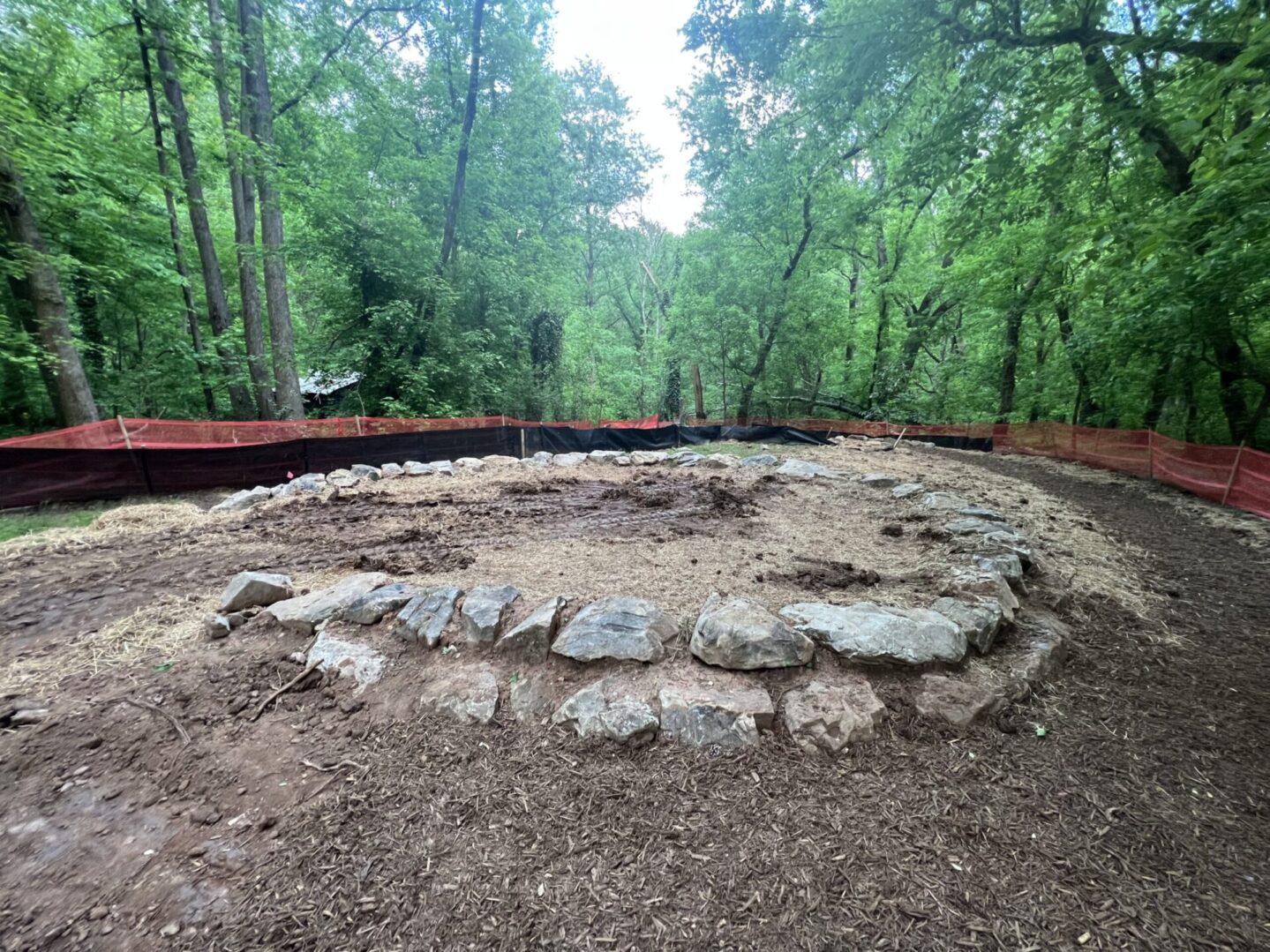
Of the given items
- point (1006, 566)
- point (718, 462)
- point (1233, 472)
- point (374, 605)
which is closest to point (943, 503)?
point (1006, 566)

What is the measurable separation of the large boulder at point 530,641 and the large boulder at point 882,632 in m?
1.20

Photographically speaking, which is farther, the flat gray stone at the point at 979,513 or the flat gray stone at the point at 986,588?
the flat gray stone at the point at 979,513

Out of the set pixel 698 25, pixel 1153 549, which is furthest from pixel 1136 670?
pixel 698 25

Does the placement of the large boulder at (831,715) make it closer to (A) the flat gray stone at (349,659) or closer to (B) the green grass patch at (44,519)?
(A) the flat gray stone at (349,659)

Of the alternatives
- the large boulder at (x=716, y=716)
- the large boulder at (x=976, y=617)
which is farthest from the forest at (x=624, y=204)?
the large boulder at (x=716, y=716)

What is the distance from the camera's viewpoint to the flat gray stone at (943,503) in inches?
181

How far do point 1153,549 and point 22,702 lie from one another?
7791 millimetres

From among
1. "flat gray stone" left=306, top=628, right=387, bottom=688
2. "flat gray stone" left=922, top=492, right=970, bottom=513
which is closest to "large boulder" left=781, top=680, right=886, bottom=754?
"flat gray stone" left=306, top=628, right=387, bottom=688

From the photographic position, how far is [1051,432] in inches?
437

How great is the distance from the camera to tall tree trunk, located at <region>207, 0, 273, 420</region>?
8727 mm

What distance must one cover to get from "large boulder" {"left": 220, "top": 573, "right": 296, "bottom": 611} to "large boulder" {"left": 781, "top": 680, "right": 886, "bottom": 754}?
2982mm

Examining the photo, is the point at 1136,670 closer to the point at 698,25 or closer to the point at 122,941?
the point at 122,941

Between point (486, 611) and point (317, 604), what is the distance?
1058mm

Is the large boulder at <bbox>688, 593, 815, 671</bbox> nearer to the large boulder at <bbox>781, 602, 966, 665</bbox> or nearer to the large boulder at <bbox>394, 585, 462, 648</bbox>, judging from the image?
the large boulder at <bbox>781, 602, 966, 665</bbox>
